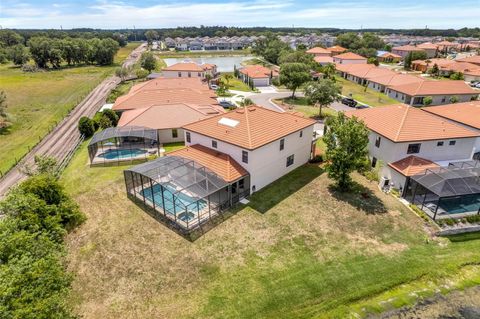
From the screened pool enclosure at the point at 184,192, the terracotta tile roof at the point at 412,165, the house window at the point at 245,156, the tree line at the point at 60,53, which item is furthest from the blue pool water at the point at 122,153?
the tree line at the point at 60,53

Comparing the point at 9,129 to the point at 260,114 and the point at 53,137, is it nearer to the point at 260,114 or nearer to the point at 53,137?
the point at 53,137

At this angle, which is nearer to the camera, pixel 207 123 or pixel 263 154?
pixel 263 154

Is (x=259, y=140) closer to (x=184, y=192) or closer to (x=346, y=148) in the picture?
(x=346, y=148)

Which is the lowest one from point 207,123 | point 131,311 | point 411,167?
point 131,311

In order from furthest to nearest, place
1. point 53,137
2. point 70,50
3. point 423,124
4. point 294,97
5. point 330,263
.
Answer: point 70,50 < point 294,97 < point 53,137 < point 423,124 < point 330,263

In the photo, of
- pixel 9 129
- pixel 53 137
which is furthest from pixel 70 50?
pixel 53 137

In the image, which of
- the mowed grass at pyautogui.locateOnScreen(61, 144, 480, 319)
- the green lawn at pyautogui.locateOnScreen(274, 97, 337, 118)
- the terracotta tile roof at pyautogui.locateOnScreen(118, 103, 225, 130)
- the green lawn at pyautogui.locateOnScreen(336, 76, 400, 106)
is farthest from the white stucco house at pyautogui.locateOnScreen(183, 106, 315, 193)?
the green lawn at pyautogui.locateOnScreen(336, 76, 400, 106)
